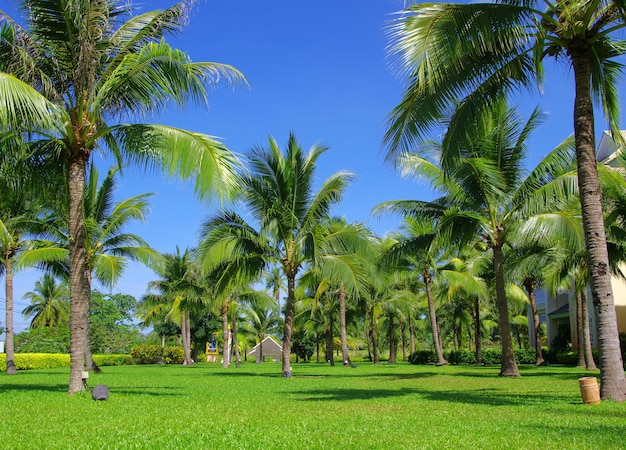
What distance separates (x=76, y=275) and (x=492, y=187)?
35.7ft

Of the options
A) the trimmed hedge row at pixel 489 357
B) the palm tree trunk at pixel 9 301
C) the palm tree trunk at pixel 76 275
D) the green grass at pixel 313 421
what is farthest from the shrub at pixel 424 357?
the palm tree trunk at pixel 76 275

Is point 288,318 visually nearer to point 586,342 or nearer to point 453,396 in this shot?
point 453,396

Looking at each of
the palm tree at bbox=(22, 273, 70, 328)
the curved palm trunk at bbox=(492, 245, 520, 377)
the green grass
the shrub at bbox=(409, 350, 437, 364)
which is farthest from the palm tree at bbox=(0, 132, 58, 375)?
the palm tree at bbox=(22, 273, 70, 328)

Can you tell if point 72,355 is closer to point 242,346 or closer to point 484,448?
point 484,448

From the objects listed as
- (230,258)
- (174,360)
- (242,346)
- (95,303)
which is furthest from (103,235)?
(95,303)

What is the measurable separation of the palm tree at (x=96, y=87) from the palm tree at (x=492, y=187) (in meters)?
7.39

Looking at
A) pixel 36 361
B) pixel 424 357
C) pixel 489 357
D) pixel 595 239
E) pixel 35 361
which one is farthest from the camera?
pixel 424 357

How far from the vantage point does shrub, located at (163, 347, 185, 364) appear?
45.8 meters

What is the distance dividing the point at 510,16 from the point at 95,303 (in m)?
63.3

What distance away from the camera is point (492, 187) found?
15.8m

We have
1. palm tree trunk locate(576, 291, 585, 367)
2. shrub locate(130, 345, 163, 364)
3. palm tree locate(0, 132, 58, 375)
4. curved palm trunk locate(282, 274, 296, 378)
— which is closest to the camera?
palm tree locate(0, 132, 58, 375)

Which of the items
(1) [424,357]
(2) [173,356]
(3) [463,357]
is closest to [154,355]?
(2) [173,356]

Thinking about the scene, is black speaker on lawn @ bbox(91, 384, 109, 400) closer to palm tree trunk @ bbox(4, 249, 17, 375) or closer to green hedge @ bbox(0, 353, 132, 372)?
palm tree trunk @ bbox(4, 249, 17, 375)

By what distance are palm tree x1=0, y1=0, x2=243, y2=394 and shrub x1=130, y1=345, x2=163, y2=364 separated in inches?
1394
